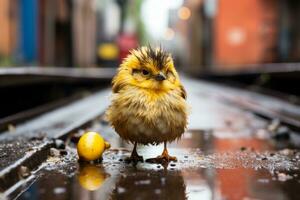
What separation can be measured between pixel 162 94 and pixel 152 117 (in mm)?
154

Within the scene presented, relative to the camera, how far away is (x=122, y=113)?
11.0 feet

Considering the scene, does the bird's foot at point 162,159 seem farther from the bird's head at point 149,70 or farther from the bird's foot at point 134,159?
the bird's head at point 149,70

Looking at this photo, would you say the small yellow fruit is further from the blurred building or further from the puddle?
the blurred building

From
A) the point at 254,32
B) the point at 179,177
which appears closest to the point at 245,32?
the point at 254,32

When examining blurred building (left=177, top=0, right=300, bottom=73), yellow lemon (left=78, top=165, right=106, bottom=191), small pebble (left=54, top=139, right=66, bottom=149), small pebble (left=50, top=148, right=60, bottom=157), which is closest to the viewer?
yellow lemon (left=78, top=165, right=106, bottom=191)

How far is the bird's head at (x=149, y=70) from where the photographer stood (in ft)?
10.9

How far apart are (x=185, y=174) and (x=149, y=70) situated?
59 centimetres

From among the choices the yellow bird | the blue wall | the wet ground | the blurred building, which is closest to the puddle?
the wet ground

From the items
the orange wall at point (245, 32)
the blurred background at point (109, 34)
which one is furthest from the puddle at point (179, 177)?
the orange wall at point (245, 32)

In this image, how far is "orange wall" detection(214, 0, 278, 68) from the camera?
26688 mm

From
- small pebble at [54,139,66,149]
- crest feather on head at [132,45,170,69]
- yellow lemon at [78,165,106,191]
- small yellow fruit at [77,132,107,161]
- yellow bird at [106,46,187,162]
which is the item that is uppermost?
crest feather on head at [132,45,170,69]

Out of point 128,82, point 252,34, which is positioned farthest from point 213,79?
point 128,82

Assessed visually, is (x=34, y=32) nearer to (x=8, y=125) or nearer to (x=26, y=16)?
(x=26, y=16)

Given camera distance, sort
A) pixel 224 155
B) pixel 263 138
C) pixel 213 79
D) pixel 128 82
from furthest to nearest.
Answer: pixel 213 79
pixel 263 138
pixel 224 155
pixel 128 82
